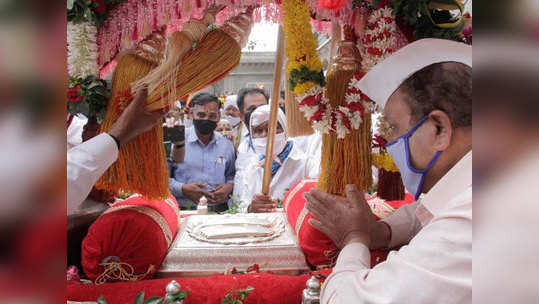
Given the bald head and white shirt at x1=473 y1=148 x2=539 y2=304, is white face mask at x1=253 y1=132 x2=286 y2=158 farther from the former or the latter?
white shirt at x1=473 y1=148 x2=539 y2=304

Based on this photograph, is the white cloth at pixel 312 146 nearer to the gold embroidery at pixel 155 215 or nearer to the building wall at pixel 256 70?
the building wall at pixel 256 70

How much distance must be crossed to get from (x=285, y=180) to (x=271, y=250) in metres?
1.95

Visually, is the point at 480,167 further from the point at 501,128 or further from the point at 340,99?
the point at 340,99

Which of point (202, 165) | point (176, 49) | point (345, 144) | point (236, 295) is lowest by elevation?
point (202, 165)

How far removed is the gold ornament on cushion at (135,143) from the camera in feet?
6.23

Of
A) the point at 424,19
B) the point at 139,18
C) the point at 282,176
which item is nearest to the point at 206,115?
the point at 282,176

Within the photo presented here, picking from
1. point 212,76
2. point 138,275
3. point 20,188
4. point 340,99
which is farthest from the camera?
point 340,99

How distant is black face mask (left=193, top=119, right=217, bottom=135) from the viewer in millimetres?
3988

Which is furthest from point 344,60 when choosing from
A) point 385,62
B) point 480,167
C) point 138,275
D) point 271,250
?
point 480,167

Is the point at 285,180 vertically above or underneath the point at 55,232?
underneath

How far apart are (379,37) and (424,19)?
28 cm

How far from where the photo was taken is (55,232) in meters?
0.32

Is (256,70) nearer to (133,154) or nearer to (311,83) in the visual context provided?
(311,83)

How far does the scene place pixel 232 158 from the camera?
445 centimetres
